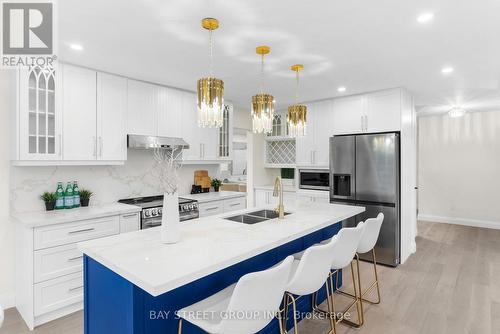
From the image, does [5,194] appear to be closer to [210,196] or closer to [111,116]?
[111,116]

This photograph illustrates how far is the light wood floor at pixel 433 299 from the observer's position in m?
2.46

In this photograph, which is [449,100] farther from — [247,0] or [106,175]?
[106,175]

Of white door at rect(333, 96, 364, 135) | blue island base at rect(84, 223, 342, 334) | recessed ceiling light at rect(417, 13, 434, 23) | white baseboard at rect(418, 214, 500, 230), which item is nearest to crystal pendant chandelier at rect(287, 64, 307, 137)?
recessed ceiling light at rect(417, 13, 434, 23)

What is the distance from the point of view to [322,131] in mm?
4703

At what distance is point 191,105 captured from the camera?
13.6 ft

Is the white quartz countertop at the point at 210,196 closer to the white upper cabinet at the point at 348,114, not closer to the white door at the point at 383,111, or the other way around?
the white upper cabinet at the point at 348,114

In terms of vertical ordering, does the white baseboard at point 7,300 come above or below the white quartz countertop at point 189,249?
below

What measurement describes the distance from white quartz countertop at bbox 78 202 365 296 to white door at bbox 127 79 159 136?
178 cm

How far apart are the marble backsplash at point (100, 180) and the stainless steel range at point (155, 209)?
0.50 ft

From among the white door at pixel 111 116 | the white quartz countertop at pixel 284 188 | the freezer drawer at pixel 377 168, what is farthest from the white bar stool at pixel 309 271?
the white quartz countertop at pixel 284 188

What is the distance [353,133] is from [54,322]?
4293 millimetres

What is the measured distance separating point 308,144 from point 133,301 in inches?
156

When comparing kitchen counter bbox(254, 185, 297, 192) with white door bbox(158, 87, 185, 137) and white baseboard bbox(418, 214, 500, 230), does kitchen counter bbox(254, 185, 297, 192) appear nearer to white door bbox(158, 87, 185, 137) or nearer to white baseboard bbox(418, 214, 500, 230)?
white door bbox(158, 87, 185, 137)

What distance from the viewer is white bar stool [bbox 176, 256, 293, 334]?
132cm
